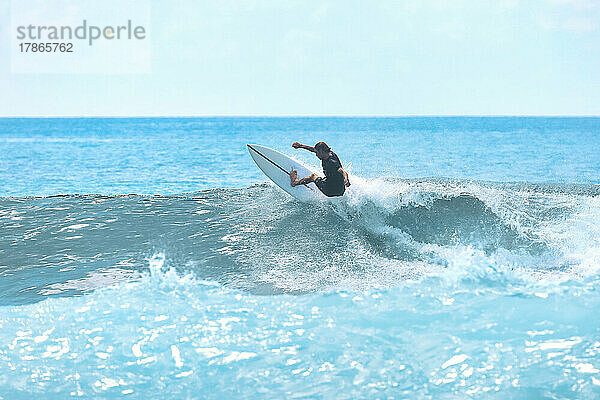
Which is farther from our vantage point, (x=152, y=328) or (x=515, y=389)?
(x=152, y=328)

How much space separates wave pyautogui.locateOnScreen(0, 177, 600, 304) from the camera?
8273 millimetres

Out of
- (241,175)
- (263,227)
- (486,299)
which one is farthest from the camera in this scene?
(241,175)

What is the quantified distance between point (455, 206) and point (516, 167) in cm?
2103

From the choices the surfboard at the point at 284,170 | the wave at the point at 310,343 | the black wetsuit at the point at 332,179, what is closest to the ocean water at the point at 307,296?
the wave at the point at 310,343

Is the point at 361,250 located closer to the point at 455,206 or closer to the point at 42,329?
the point at 455,206

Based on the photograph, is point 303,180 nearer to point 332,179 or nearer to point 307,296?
point 332,179

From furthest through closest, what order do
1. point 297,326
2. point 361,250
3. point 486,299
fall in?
1. point 361,250
2. point 486,299
3. point 297,326

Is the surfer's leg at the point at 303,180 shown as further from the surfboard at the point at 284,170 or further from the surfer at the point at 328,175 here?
the surfboard at the point at 284,170

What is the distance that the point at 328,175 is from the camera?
10969 mm

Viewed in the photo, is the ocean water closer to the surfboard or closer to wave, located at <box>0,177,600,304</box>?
wave, located at <box>0,177,600,304</box>

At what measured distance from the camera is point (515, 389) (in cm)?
518

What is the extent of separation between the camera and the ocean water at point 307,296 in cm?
545

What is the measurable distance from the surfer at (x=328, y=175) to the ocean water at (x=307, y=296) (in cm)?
68

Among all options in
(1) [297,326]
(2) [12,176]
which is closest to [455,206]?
(1) [297,326]
